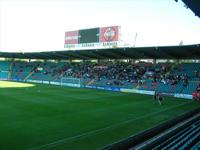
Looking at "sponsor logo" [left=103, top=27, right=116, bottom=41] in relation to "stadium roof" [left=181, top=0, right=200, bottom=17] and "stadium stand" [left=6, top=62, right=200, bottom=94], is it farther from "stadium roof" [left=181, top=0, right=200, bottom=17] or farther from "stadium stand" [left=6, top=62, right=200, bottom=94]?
"stadium roof" [left=181, top=0, right=200, bottom=17]

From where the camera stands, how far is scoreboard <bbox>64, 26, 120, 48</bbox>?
49656 mm

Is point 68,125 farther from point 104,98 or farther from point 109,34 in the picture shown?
point 109,34

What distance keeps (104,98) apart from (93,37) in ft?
77.1

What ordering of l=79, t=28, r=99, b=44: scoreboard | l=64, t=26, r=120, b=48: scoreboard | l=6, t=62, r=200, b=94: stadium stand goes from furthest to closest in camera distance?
l=79, t=28, r=99, b=44: scoreboard < l=64, t=26, r=120, b=48: scoreboard < l=6, t=62, r=200, b=94: stadium stand

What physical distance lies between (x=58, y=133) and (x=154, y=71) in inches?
1391

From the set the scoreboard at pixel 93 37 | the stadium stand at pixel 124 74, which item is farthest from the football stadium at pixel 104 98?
the stadium stand at pixel 124 74

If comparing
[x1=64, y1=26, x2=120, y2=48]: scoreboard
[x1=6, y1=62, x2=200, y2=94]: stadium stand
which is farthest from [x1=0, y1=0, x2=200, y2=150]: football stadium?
[x1=6, y1=62, x2=200, y2=94]: stadium stand

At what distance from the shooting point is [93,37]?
5300 cm

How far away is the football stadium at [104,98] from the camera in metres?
12.8

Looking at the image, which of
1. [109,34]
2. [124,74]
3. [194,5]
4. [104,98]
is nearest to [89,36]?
[109,34]

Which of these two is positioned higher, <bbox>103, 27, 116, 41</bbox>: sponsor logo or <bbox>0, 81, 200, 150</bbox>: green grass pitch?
<bbox>103, 27, 116, 41</bbox>: sponsor logo

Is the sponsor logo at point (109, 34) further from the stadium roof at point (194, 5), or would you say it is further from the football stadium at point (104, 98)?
the stadium roof at point (194, 5)

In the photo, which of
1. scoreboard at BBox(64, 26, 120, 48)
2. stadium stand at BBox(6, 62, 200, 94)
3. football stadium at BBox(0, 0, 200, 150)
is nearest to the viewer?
football stadium at BBox(0, 0, 200, 150)

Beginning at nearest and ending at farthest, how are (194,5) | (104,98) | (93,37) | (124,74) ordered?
(194,5), (104,98), (124,74), (93,37)
